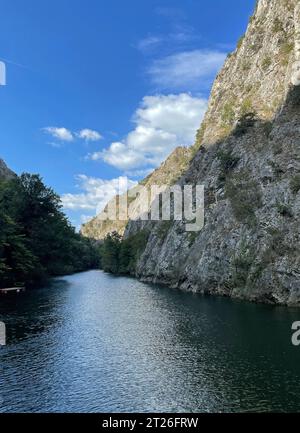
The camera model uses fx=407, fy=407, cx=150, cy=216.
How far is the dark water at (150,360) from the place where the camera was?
24703 millimetres

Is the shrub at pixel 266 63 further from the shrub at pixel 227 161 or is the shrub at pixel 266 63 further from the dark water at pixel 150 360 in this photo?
the dark water at pixel 150 360

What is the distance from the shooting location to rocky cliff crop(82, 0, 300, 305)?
6312cm

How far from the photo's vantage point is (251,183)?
77.4 meters

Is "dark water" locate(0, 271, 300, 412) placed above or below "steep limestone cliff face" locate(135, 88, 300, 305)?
below

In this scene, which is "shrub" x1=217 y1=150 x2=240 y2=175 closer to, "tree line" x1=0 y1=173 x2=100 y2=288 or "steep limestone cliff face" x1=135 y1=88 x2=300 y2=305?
"steep limestone cliff face" x1=135 y1=88 x2=300 y2=305

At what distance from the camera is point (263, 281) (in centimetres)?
6156

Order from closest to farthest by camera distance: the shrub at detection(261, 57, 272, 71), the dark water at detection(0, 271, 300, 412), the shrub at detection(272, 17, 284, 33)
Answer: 1. the dark water at detection(0, 271, 300, 412)
2. the shrub at detection(272, 17, 284, 33)
3. the shrub at detection(261, 57, 272, 71)

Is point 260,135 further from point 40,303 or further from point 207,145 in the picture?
point 40,303

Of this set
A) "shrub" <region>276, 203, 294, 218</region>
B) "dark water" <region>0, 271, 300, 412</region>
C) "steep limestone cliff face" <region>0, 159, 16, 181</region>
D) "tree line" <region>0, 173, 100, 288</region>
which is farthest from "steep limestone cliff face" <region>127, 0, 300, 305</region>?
"steep limestone cliff face" <region>0, 159, 16, 181</region>

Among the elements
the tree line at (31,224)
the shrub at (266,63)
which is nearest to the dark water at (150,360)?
the tree line at (31,224)

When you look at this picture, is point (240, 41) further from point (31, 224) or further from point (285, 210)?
point (31, 224)

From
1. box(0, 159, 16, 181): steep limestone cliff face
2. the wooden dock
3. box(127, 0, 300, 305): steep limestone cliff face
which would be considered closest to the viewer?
box(127, 0, 300, 305): steep limestone cliff face

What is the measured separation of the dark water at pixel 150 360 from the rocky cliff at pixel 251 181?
33.7 ft

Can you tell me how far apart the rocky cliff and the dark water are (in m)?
A: 10.3
